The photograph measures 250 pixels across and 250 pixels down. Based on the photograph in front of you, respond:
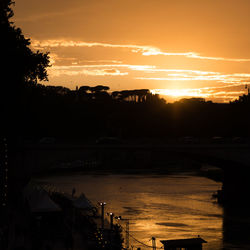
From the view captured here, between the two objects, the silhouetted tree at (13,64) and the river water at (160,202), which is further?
the river water at (160,202)

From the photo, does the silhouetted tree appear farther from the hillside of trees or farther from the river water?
the hillside of trees

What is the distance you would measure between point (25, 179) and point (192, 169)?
174 ft

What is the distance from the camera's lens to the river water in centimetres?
3719

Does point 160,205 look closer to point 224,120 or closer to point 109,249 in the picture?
point 109,249

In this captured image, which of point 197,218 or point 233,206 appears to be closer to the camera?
point 197,218

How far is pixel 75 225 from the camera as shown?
33969 mm

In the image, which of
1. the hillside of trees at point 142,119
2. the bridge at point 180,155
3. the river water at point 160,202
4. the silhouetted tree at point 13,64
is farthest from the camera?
the hillside of trees at point 142,119

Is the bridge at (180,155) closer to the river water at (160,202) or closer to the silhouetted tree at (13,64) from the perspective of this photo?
the river water at (160,202)

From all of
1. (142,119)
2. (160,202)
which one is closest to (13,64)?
(160,202)

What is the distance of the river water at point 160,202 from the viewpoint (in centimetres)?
3719

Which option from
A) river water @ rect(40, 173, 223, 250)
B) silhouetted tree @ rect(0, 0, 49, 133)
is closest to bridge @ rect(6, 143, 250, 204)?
river water @ rect(40, 173, 223, 250)

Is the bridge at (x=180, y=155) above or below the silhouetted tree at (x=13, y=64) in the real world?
below

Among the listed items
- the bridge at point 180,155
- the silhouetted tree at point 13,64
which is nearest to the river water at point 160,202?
the bridge at point 180,155

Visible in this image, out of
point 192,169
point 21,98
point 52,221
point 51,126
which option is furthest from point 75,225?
point 192,169
